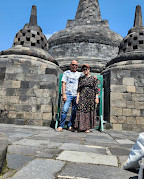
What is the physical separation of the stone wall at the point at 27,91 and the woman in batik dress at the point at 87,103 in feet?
4.60

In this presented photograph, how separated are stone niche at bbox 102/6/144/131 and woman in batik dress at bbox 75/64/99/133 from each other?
133 centimetres

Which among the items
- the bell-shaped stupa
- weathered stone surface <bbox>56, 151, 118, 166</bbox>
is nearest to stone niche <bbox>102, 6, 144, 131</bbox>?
the bell-shaped stupa

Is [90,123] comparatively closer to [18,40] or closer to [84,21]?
[18,40]

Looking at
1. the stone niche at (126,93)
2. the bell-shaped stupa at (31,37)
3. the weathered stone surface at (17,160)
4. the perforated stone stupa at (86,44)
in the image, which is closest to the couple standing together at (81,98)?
the stone niche at (126,93)

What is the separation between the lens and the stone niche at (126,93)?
17.4ft

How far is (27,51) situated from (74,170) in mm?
5548

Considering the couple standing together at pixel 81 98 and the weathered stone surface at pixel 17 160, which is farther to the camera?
the couple standing together at pixel 81 98

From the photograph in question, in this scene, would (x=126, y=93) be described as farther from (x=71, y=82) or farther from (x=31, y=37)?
(x=31, y=37)

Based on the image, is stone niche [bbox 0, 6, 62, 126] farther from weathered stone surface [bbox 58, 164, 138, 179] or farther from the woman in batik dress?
weathered stone surface [bbox 58, 164, 138, 179]

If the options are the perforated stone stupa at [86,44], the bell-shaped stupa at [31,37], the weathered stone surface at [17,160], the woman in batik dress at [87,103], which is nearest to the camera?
the weathered stone surface at [17,160]

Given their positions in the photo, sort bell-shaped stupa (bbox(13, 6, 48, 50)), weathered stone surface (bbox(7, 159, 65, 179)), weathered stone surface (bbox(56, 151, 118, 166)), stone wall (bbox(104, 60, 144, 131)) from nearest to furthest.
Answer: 1. weathered stone surface (bbox(7, 159, 65, 179))
2. weathered stone surface (bbox(56, 151, 118, 166))
3. stone wall (bbox(104, 60, 144, 131))
4. bell-shaped stupa (bbox(13, 6, 48, 50))

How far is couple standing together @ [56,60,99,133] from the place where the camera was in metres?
4.25

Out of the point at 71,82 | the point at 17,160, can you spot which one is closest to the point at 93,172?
the point at 17,160

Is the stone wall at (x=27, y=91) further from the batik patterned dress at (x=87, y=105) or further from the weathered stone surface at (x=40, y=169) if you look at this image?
the weathered stone surface at (x=40, y=169)
